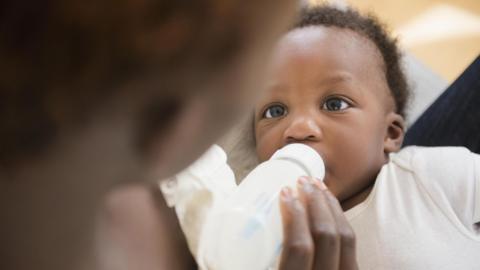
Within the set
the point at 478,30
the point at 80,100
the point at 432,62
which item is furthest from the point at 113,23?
the point at 478,30

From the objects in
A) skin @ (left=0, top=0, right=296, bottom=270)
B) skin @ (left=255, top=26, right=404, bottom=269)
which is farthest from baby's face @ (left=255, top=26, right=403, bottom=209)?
skin @ (left=0, top=0, right=296, bottom=270)

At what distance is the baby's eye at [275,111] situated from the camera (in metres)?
0.97

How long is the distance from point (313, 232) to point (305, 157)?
132mm

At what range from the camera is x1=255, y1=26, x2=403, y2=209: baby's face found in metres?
0.89

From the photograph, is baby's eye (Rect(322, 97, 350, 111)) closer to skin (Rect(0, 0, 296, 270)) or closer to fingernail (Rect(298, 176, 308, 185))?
fingernail (Rect(298, 176, 308, 185))

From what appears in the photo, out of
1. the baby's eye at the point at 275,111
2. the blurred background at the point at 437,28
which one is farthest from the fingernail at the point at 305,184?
the blurred background at the point at 437,28

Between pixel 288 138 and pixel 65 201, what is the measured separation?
2.13 ft

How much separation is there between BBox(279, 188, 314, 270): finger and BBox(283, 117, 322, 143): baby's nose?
21 centimetres

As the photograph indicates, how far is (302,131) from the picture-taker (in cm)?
87

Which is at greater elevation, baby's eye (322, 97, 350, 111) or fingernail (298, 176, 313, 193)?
baby's eye (322, 97, 350, 111)

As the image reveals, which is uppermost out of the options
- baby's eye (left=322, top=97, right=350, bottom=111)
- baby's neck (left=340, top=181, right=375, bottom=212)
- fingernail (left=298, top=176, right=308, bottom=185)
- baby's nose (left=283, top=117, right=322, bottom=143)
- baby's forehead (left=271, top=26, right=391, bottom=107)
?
baby's forehead (left=271, top=26, right=391, bottom=107)

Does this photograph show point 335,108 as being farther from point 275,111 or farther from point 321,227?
point 321,227

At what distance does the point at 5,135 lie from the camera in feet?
0.72

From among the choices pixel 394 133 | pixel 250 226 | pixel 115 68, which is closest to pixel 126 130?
pixel 115 68
